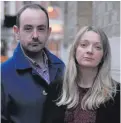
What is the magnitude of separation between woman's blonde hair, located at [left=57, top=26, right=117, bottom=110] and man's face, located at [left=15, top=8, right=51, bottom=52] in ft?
0.66

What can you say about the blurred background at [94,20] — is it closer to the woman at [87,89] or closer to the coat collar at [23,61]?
the coat collar at [23,61]

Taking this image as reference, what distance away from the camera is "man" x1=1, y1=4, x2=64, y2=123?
193 centimetres

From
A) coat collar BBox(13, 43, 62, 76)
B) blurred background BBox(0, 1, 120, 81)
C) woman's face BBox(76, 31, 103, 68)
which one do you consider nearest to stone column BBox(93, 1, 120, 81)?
blurred background BBox(0, 1, 120, 81)

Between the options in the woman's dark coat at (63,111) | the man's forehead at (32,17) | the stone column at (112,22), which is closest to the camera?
the woman's dark coat at (63,111)

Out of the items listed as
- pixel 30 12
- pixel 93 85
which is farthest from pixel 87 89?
pixel 30 12

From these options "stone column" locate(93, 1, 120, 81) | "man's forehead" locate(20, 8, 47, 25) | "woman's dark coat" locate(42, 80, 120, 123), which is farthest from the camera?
"stone column" locate(93, 1, 120, 81)

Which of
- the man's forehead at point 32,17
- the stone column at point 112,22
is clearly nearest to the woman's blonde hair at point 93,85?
the man's forehead at point 32,17

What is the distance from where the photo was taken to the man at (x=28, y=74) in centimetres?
193

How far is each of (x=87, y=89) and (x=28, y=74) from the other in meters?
0.38

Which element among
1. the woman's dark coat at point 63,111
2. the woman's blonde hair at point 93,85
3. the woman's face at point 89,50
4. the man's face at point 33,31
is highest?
the man's face at point 33,31

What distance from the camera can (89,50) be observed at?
6.24ft

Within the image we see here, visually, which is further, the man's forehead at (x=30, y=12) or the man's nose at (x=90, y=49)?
the man's forehead at (x=30, y=12)

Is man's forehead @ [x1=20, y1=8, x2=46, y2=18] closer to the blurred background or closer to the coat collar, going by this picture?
the coat collar

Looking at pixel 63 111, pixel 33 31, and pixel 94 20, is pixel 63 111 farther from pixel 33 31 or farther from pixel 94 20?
pixel 94 20
